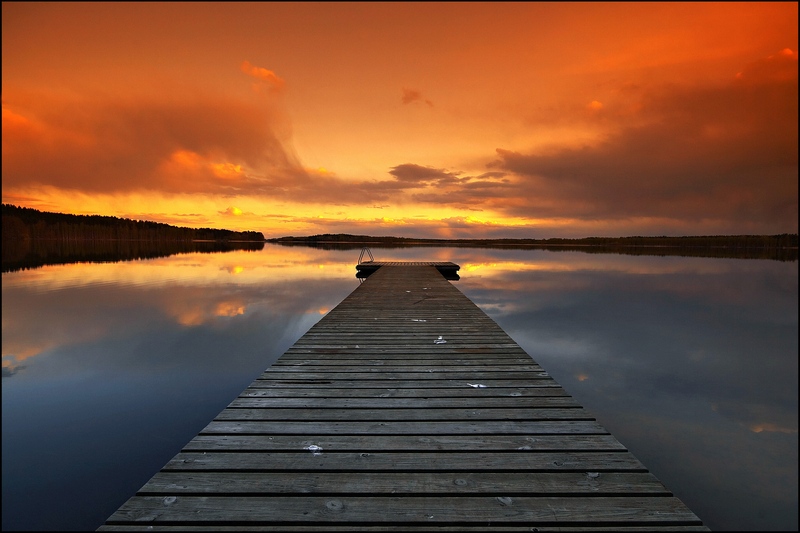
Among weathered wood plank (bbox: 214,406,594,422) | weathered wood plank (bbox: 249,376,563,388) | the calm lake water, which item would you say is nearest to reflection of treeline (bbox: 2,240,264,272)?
the calm lake water

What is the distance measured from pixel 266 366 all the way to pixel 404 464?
5.45 metres

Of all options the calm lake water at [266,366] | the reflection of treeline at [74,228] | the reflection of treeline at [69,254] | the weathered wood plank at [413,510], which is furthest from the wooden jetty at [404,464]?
the reflection of treeline at [74,228]

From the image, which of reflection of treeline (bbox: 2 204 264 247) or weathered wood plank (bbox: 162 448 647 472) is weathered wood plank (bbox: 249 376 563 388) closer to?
weathered wood plank (bbox: 162 448 647 472)

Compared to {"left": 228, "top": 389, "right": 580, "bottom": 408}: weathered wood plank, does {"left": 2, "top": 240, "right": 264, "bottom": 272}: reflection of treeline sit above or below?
above

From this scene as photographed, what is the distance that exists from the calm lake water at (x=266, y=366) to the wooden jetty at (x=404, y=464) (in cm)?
165

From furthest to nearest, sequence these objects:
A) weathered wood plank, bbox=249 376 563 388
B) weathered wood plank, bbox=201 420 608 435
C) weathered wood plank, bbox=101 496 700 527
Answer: weathered wood plank, bbox=249 376 563 388
weathered wood plank, bbox=201 420 608 435
weathered wood plank, bbox=101 496 700 527

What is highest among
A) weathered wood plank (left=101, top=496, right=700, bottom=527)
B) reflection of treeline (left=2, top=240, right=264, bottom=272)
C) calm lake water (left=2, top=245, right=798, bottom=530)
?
reflection of treeline (left=2, top=240, right=264, bottom=272)

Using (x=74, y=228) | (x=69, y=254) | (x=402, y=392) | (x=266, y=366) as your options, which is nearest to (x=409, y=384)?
(x=402, y=392)

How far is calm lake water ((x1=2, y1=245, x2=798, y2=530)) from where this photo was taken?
368 centimetres

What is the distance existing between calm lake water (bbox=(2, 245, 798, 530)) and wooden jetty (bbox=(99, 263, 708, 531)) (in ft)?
5.40

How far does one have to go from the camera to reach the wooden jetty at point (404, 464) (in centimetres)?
196

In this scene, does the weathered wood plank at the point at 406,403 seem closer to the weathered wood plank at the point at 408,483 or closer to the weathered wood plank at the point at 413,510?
the weathered wood plank at the point at 408,483

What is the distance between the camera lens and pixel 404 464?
2418mm

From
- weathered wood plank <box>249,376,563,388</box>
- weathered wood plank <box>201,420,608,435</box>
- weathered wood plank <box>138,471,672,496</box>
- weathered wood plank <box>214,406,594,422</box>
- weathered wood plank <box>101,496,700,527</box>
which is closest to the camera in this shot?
weathered wood plank <box>101,496,700,527</box>
